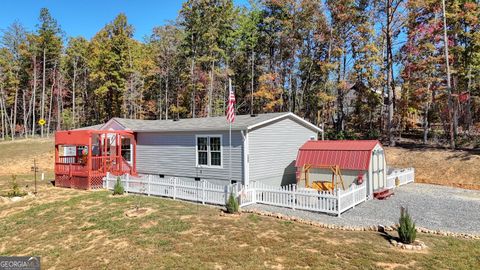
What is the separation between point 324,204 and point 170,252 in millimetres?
6102

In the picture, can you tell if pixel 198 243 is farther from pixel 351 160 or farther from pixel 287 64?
pixel 287 64

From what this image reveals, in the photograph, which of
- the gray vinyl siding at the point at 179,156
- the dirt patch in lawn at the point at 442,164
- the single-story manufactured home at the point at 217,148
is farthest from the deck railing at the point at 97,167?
the dirt patch in lawn at the point at 442,164

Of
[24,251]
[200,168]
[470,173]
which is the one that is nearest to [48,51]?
[200,168]

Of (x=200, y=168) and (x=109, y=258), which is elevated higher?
(x=200, y=168)

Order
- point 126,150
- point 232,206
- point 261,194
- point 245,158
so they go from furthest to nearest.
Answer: point 126,150 → point 245,158 → point 261,194 → point 232,206

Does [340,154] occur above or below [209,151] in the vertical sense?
below

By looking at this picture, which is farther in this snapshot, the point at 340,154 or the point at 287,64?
the point at 287,64

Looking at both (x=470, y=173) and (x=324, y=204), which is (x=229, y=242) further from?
(x=470, y=173)

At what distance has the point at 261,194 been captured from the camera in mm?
13578

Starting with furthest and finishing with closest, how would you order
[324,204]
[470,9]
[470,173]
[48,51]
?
1. [48,51]
2. [470,9]
3. [470,173]
4. [324,204]

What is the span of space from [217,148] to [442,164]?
1550cm

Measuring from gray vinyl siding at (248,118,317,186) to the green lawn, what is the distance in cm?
395

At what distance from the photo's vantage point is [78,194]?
16.0m

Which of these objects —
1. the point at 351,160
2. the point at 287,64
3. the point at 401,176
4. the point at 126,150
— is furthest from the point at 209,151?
the point at 287,64
